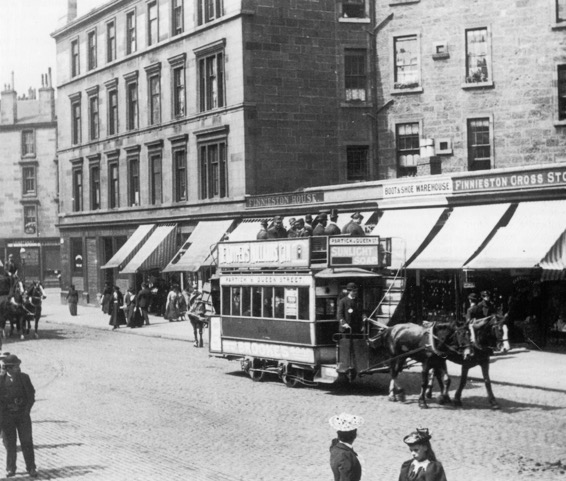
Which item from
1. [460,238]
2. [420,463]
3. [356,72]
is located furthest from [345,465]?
[356,72]

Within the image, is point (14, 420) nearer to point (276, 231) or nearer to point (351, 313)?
point (351, 313)

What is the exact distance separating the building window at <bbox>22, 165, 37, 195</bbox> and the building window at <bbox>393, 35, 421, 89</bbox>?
48.6 m

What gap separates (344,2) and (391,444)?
27.3m

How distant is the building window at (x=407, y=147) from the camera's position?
1399 inches

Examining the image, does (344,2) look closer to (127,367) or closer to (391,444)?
(127,367)

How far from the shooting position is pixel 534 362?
2206 centimetres

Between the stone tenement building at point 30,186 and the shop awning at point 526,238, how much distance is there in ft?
189

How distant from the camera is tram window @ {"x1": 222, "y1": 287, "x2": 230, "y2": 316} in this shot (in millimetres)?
20859

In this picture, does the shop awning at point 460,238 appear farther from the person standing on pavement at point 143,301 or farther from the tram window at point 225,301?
the person standing on pavement at point 143,301

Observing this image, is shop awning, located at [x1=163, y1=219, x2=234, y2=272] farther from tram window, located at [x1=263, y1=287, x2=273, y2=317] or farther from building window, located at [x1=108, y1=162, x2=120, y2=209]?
tram window, located at [x1=263, y1=287, x2=273, y2=317]

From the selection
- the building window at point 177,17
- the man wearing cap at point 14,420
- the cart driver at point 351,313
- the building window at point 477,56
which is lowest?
the man wearing cap at point 14,420

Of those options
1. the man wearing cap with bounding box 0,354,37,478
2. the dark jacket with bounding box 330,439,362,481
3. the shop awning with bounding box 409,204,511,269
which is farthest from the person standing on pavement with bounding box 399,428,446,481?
the shop awning with bounding box 409,204,511,269

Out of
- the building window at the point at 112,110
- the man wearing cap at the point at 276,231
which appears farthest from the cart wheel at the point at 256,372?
the building window at the point at 112,110

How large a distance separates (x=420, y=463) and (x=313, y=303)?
10.8 m
